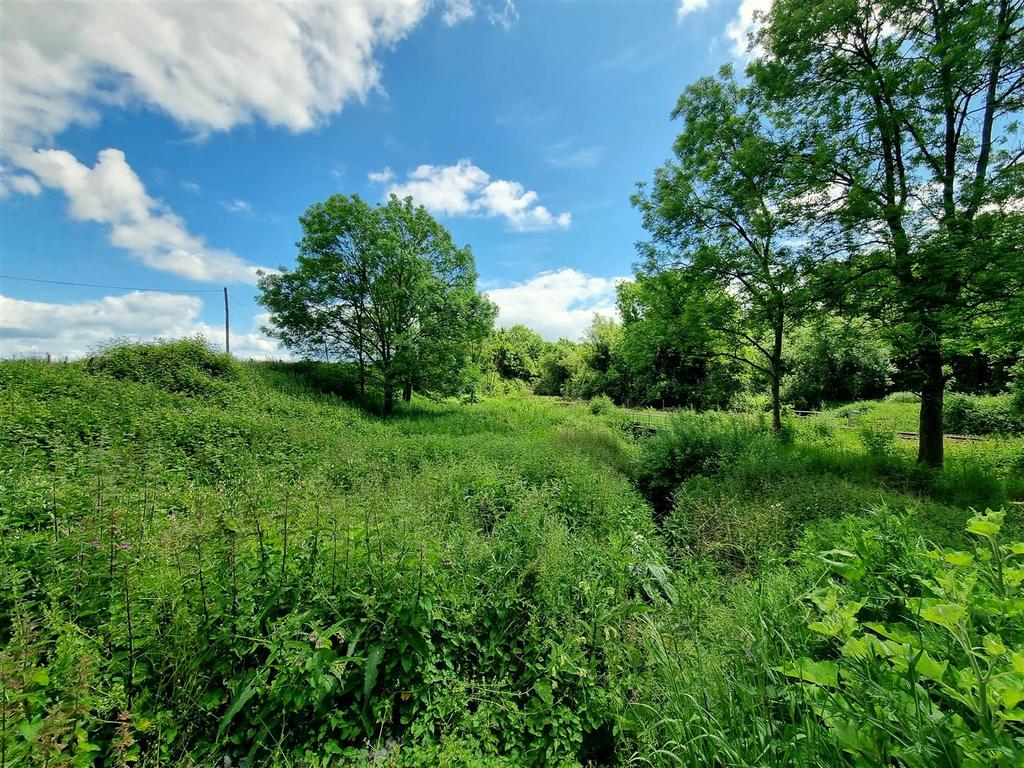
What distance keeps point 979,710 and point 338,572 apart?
2.99 m

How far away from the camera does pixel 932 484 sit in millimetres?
6164

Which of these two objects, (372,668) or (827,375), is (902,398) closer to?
(827,375)

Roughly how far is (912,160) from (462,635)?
11.2 metres

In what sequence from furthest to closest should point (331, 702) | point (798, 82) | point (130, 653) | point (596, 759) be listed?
point (798, 82), point (596, 759), point (331, 702), point (130, 653)

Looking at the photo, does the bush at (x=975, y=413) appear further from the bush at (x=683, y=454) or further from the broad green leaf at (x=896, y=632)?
the broad green leaf at (x=896, y=632)

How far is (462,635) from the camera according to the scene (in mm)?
2566

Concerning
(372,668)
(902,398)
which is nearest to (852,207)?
(372,668)

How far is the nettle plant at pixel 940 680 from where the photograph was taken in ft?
3.30

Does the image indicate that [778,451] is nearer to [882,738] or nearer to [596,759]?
[596,759]

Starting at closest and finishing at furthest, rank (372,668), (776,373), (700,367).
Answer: (372,668)
(776,373)
(700,367)

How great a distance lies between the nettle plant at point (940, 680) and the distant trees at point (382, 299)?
51.4ft

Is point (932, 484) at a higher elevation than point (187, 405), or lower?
lower

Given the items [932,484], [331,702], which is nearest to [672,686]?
[331,702]

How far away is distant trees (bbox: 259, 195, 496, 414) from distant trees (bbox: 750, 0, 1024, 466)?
41.9 feet
